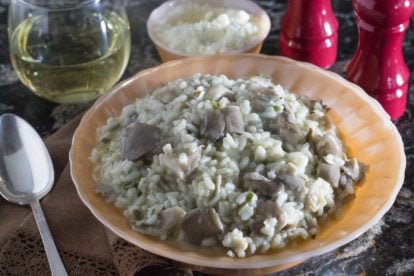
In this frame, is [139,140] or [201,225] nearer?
[201,225]

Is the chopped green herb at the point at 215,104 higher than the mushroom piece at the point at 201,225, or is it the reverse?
the chopped green herb at the point at 215,104

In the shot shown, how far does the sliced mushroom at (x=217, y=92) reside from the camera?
116 centimetres

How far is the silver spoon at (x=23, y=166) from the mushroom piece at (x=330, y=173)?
0.45 meters

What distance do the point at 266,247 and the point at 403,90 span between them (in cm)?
57

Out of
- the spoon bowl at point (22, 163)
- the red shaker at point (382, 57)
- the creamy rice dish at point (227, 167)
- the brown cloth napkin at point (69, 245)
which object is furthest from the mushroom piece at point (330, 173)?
the spoon bowl at point (22, 163)

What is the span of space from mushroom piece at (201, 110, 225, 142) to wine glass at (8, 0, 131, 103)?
1.33 feet

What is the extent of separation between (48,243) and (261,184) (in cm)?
36

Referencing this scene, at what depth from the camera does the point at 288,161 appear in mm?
1063

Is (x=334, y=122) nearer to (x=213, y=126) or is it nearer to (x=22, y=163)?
(x=213, y=126)

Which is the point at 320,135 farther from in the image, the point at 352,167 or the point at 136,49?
the point at 136,49

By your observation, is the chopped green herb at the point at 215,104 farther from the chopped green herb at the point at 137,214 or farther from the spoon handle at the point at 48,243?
the spoon handle at the point at 48,243

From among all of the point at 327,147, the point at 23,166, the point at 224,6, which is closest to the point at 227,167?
the point at 327,147

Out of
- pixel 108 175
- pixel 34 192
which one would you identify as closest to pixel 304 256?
pixel 108 175

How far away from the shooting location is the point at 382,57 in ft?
4.56
